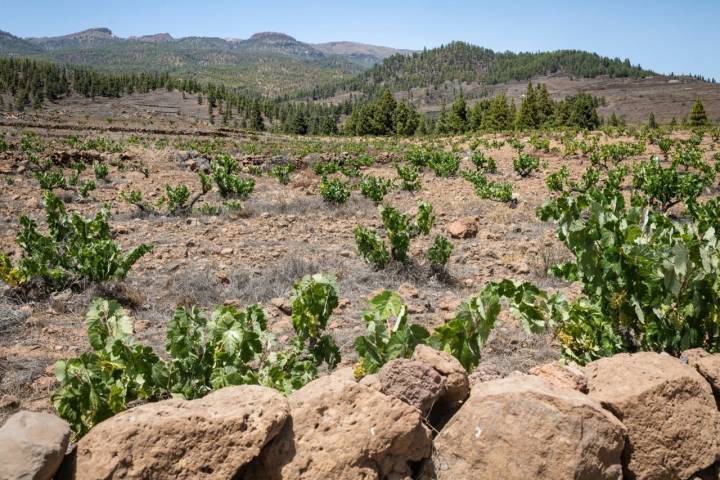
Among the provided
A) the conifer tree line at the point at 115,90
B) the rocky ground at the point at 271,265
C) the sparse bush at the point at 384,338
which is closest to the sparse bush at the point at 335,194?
the rocky ground at the point at 271,265

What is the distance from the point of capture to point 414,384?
236 centimetres

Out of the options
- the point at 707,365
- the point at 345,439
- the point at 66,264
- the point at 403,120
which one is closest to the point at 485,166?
the point at 66,264

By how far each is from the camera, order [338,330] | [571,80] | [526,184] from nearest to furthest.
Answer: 1. [338,330]
2. [526,184]
3. [571,80]

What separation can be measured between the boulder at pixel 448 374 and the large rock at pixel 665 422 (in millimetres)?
722

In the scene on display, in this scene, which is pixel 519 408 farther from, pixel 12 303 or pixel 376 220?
pixel 376 220

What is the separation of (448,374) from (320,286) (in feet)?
4.54

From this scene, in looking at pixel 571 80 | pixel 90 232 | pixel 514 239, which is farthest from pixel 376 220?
pixel 571 80

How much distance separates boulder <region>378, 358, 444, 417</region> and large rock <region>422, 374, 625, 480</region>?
0.18m

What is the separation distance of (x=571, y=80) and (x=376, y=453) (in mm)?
213899

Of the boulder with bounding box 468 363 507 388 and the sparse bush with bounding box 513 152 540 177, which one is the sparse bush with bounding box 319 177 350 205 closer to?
the sparse bush with bounding box 513 152 540 177

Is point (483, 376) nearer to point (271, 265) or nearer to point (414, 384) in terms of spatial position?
point (414, 384)

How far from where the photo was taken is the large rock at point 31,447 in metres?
1.80

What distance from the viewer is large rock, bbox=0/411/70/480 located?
1.80 metres

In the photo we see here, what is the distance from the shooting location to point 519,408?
225 centimetres
